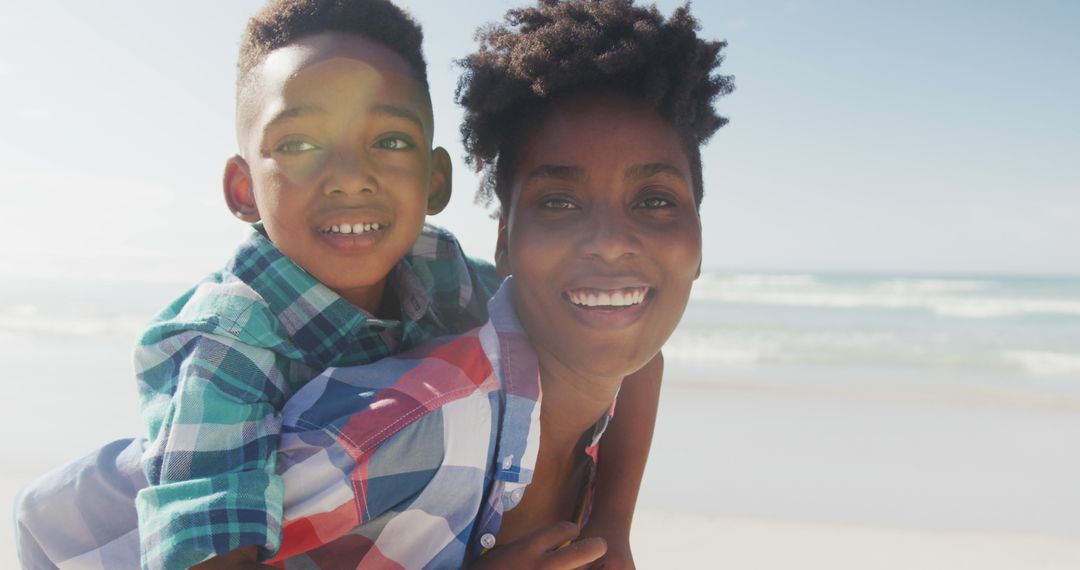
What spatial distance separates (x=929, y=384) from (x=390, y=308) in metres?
8.62

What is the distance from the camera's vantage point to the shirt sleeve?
1.39 m

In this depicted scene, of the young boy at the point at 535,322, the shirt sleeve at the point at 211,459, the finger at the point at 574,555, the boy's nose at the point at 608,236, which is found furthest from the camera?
the boy's nose at the point at 608,236

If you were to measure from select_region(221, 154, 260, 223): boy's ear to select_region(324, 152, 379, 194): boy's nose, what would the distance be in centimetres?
33

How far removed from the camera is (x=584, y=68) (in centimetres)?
186

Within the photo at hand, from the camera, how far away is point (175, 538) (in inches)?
55.1

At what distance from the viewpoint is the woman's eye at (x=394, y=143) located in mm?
1970

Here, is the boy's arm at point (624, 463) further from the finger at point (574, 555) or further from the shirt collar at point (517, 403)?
the shirt collar at point (517, 403)

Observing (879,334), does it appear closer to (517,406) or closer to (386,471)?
(517,406)

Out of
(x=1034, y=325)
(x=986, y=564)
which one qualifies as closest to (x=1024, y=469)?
(x=986, y=564)

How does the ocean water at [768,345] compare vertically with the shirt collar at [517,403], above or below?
below

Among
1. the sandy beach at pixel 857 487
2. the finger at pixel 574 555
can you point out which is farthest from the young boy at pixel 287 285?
the sandy beach at pixel 857 487

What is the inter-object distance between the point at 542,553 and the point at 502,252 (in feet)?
2.51

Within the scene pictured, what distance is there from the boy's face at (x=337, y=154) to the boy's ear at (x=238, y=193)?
0.25 ft

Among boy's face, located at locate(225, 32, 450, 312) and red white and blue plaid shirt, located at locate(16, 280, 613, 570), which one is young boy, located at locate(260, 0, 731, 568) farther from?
boy's face, located at locate(225, 32, 450, 312)
